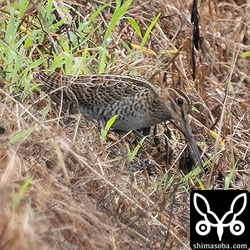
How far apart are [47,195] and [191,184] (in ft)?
5.28

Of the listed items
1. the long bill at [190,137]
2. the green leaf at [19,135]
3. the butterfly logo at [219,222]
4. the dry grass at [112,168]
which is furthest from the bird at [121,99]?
the butterfly logo at [219,222]

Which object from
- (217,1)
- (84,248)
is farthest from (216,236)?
(217,1)

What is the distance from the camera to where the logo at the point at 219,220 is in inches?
183

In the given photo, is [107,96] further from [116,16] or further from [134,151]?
[134,151]

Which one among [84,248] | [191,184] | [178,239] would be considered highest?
[84,248]

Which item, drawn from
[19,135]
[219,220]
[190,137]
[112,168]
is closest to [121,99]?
[190,137]

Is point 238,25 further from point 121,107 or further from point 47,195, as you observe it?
point 47,195

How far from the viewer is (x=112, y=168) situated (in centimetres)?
535

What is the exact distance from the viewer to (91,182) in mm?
4961

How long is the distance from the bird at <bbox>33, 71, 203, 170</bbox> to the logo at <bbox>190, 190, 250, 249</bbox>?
1.15 m

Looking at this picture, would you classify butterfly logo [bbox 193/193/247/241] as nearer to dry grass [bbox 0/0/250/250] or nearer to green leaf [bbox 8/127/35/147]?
dry grass [bbox 0/0/250/250]

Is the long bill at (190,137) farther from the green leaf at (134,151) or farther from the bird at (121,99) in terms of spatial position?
the green leaf at (134,151)

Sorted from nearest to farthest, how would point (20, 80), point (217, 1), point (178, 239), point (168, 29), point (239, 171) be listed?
point (178, 239)
point (20, 80)
point (239, 171)
point (168, 29)
point (217, 1)

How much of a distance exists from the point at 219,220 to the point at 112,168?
0.88 meters
